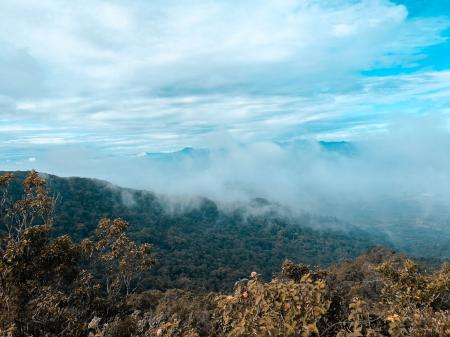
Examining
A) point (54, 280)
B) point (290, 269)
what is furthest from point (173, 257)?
point (54, 280)

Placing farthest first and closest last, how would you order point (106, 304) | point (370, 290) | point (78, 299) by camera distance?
point (370, 290)
point (106, 304)
point (78, 299)

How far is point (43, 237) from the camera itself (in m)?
13.4

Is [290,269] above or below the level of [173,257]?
above

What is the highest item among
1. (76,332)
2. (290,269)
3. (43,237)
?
(43,237)

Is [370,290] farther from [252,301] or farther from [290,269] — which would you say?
[252,301]

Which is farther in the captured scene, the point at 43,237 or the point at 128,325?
the point at 128,325

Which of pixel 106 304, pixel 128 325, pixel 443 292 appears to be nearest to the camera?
pixel 128 325

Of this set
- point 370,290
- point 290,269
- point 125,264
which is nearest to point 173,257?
point 370,290

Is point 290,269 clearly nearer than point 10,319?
No

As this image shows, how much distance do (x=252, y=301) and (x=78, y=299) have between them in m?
15.8

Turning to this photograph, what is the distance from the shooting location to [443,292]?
72.7 ft

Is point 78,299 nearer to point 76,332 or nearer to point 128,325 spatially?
point 128,325

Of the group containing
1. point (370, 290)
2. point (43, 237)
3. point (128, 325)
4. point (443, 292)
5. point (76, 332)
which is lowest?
point (370, 290)

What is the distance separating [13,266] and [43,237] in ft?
4.75
